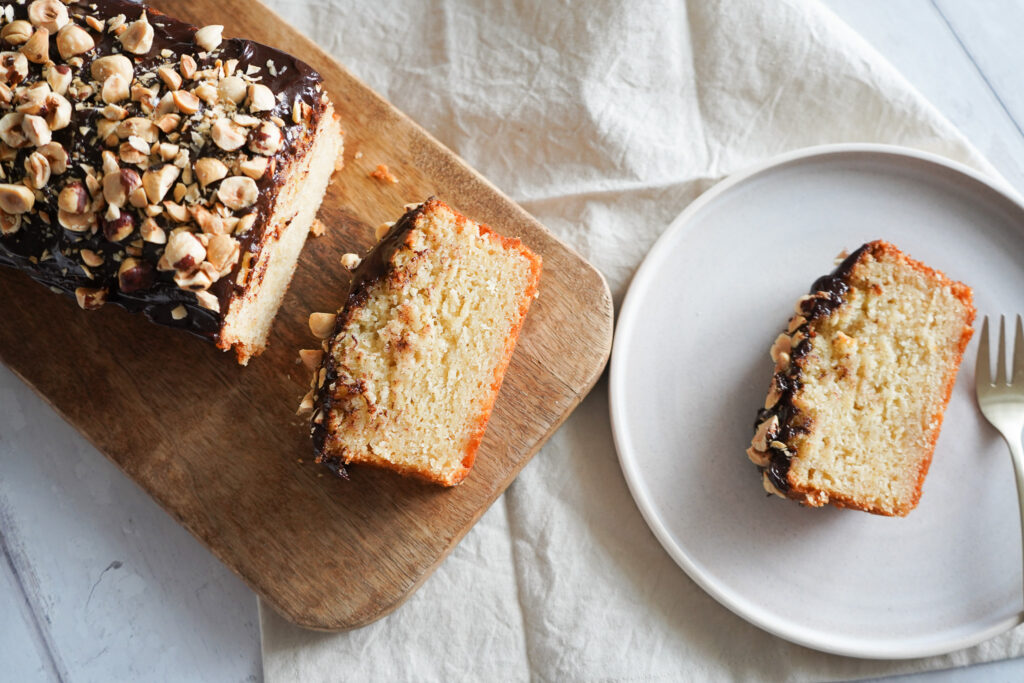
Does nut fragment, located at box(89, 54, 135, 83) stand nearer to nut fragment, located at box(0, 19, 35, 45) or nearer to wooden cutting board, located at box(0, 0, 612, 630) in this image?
nut fragment, located at box(0, 19, 35, 45)

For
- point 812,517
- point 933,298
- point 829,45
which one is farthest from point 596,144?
point 812,517

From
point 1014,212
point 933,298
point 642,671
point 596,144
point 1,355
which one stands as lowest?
point 1,355

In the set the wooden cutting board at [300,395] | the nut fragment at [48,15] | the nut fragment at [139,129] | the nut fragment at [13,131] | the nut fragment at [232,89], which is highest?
the nut fragment at [232,89]

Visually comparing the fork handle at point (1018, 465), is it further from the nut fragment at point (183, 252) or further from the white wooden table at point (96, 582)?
the nut fragment at point (183, 252)

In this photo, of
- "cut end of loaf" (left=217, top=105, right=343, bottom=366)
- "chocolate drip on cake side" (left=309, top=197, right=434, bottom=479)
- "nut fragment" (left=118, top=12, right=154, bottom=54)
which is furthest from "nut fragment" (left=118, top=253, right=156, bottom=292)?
"nut fragment" (left=118, top=12, right=154, bottom=54)

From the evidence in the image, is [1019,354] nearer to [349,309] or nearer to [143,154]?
[349,309]

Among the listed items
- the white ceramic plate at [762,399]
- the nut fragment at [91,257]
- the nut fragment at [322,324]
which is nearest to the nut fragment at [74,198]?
the nut fragment at [91,257]

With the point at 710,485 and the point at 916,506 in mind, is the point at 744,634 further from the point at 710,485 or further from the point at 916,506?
the point at 916,506
